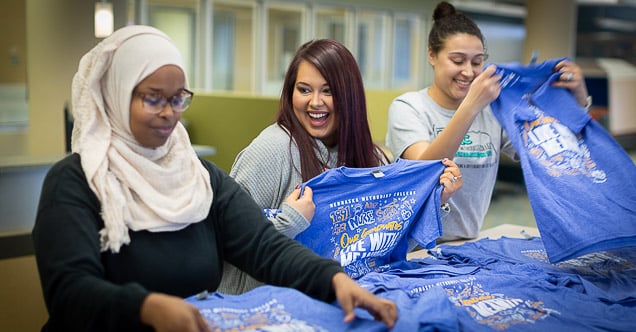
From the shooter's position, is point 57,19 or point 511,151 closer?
point 511,151

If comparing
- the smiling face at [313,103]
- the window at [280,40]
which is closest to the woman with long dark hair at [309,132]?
the smiling face at [313,103]

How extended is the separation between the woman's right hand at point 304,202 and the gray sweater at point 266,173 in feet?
0.12

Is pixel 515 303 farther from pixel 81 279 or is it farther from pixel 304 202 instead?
pixel 81 279

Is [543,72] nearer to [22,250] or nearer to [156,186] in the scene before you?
[156,186]

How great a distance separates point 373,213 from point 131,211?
0.89 m

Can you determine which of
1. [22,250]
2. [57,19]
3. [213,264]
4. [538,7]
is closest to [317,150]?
[213,264]

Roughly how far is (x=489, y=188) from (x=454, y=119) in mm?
434

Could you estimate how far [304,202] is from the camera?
6.64 ft

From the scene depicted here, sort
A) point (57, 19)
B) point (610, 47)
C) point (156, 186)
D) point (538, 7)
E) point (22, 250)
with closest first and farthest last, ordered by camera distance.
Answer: point (156, 186) < point (22, 250) < point (57, 19) < point (538, 7) < point (610, 47)

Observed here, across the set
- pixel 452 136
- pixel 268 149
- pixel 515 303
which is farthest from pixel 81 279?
pixel 452 136

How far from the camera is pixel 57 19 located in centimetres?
553

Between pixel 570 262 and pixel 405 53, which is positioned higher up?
pixel 405 53

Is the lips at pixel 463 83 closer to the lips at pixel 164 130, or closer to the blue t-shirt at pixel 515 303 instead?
the blue t-shirt at pixel 515 303

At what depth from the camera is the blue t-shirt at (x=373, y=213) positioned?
213 cm
